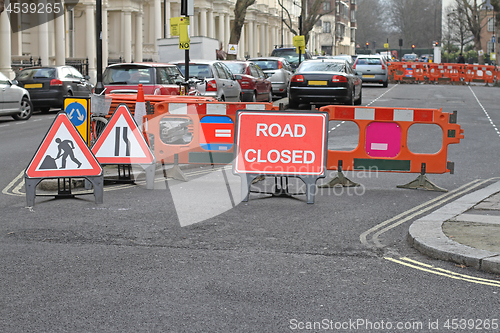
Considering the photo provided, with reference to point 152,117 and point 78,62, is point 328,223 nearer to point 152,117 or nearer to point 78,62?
point 152,117

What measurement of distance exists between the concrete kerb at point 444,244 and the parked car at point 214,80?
12.3 meters

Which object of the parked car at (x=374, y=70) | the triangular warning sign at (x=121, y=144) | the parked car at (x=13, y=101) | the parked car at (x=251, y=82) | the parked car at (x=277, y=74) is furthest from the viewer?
the parked car at (x=374, y=70)

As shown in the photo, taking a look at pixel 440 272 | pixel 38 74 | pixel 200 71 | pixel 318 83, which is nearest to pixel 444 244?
pixel 440 272

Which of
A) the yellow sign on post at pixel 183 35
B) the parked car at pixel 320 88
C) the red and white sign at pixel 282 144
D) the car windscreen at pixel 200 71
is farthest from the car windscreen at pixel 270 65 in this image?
the red and white sign at pixel 282 144

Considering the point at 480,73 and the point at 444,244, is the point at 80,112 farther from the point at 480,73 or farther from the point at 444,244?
the point at 480,73

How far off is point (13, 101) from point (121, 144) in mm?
12703

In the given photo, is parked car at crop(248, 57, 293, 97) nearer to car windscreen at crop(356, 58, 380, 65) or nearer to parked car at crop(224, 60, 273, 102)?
parked car at crop(224, 60, 273, 102)

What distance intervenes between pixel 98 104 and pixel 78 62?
30541 mm

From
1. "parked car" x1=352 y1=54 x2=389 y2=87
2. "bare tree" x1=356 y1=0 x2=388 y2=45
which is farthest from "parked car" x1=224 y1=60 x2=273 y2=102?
"bare tree" x1=356 y1=0 x2=388 y2=45

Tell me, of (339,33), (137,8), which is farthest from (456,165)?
(339,33)

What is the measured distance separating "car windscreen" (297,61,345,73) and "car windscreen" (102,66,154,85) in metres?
7.71

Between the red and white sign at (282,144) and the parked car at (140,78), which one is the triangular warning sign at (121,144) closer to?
the red and white sign at (282,144)

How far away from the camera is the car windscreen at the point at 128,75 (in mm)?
15805

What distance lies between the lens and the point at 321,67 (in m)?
22.9
